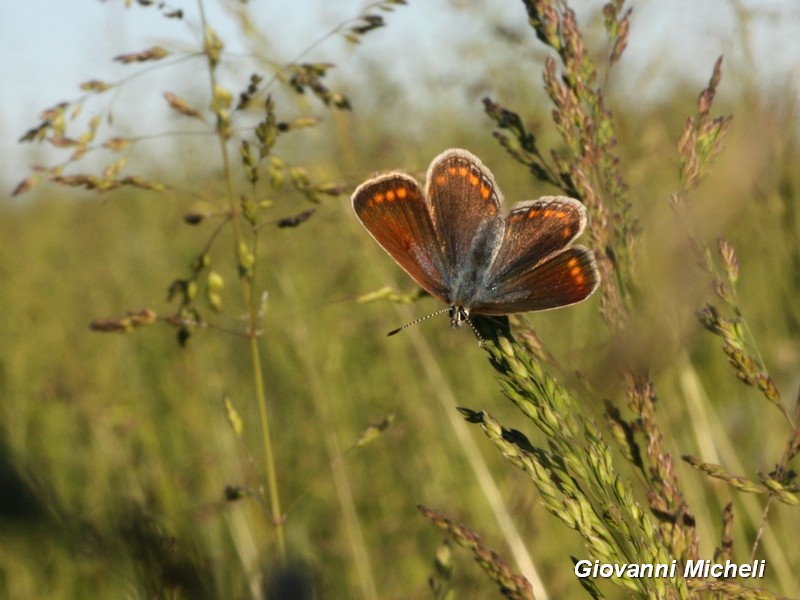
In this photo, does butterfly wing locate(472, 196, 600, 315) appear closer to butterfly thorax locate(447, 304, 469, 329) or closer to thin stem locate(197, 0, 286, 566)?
butterfly thorax locate(447, 304, 469, 329)

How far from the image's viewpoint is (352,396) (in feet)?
13.9

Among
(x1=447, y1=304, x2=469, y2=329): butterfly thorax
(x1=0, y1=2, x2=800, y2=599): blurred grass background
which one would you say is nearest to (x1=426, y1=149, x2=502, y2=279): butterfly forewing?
(x1=447, y1=304, x2=469, y2=329): butterfly thorax

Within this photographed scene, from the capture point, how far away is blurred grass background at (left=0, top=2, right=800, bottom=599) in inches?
48.9

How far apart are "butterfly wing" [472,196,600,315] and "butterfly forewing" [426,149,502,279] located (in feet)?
0.20

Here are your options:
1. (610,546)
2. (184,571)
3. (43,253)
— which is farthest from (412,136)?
(184,571)

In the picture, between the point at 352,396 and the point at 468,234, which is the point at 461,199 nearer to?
the point at 468,234

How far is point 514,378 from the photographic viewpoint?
4.38ft

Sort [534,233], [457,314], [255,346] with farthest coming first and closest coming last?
[457,314]
[534,233]
[255,346]

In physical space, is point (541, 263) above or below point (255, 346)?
above

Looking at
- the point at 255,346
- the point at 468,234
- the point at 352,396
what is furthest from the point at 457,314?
the point at 352,396

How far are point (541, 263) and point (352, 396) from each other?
2.48 meters

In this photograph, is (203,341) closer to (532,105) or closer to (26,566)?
(26,566)

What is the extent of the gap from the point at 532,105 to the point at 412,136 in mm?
978

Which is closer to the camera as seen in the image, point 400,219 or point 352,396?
point 400,219
